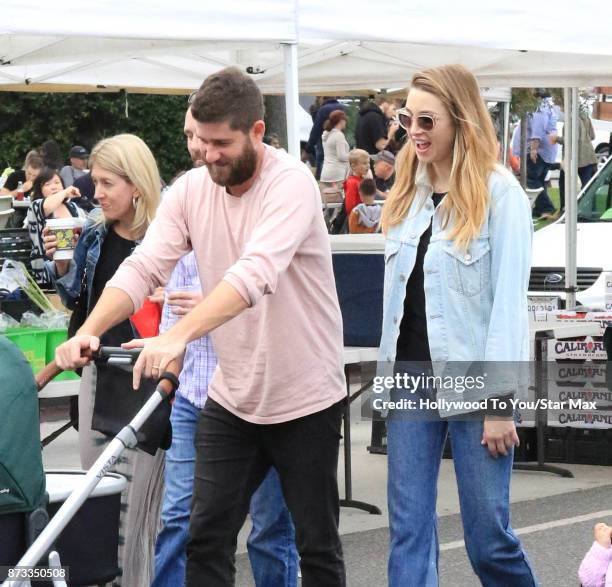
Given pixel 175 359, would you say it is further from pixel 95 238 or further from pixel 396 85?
pixel 396 85

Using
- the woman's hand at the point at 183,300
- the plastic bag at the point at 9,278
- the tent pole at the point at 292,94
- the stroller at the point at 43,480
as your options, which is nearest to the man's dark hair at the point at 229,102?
the stroller at the point at 43,480

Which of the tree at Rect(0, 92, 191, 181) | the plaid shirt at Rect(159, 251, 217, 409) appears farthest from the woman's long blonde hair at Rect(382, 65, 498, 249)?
the tree at Rect(0, 92, 191, 181)

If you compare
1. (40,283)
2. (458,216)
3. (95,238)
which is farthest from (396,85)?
(458,216)

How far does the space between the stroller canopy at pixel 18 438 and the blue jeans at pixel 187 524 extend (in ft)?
3.37

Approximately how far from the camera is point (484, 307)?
432 centimetres

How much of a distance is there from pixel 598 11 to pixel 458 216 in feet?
13.6

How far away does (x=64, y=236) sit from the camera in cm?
623

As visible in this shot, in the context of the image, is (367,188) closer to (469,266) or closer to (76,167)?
(76,167)

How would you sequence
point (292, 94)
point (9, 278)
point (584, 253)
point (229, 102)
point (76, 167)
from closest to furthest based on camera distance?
point (229, 102)
point (9, 278)
point (292, 94)
point (584, 253)
point (76, 167)

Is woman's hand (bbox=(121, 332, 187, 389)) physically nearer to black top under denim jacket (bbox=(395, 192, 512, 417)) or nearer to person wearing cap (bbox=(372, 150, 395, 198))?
black top under denim jacket (bbox=(395, 192, 512, 417))

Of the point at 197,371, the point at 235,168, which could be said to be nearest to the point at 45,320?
the point at 197,371

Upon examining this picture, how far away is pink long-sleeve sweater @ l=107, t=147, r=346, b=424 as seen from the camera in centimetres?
416

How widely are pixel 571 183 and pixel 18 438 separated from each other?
7805mm

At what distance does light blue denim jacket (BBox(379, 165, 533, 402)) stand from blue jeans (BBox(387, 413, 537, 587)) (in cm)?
24
